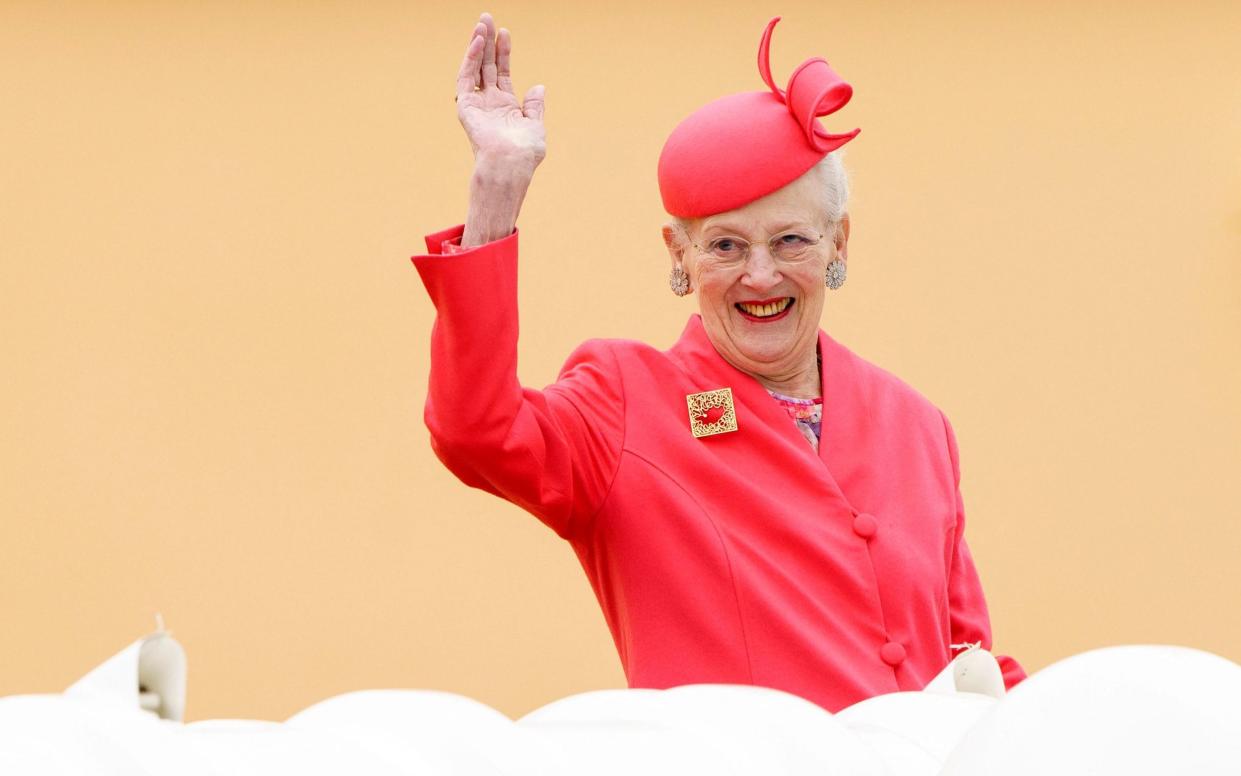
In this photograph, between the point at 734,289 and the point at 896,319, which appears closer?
the point at 734,289

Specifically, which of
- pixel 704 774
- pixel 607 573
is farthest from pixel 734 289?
pixel 704 774

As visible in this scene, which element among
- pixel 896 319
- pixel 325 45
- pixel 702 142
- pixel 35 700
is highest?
pixel 325 45

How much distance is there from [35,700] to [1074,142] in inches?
169

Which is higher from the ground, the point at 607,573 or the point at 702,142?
the point at 702,142

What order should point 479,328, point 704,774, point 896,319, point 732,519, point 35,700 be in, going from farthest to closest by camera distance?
1. point 896,319
2. point 732,519
3. point 479,328
4. point 704,774
5. point 35,700

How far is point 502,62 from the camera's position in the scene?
1.88 m

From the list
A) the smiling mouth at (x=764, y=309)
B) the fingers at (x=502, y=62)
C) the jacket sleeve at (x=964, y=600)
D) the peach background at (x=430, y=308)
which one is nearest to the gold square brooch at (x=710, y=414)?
the smiling mouth at (x=764, y=309)

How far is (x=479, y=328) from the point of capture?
174 cm

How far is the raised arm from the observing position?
1.73m

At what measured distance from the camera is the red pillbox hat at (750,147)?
6.83 feet

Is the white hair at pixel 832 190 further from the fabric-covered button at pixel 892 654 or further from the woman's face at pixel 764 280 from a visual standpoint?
the fabric-covered button at pixel 892 654

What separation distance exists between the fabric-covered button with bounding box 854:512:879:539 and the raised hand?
0.55 meters

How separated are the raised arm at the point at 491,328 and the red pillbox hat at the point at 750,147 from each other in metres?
0.31

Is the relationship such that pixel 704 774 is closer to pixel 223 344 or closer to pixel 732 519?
pixel 732 519
